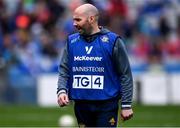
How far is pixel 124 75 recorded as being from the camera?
932 cm

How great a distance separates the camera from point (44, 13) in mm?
25391

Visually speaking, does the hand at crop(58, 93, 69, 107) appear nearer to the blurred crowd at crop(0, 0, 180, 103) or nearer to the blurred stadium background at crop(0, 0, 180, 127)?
the blurred stadium background at crop(0, 0, 180, 127)

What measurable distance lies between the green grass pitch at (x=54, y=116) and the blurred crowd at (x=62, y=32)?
1.43 metres

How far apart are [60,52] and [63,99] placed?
14.7 m

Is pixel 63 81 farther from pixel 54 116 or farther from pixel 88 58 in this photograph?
pixel 54 116

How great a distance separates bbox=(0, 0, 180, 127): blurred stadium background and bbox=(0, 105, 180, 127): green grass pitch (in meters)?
0.02

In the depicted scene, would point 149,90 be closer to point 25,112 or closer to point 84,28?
point 25,112

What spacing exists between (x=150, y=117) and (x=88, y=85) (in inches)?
402

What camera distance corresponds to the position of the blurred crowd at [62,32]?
76.4 feet

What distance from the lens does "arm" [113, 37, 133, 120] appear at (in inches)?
364

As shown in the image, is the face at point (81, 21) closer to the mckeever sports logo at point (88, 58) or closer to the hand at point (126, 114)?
Answer: the mckeever sports logo at point (88, 58)

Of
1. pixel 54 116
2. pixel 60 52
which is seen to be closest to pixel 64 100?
pixel 54 116

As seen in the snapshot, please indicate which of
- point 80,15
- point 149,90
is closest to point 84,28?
point 80,15

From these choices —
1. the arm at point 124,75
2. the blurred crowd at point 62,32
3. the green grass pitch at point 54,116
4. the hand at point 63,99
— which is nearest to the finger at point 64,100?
the hand at point 63,99
